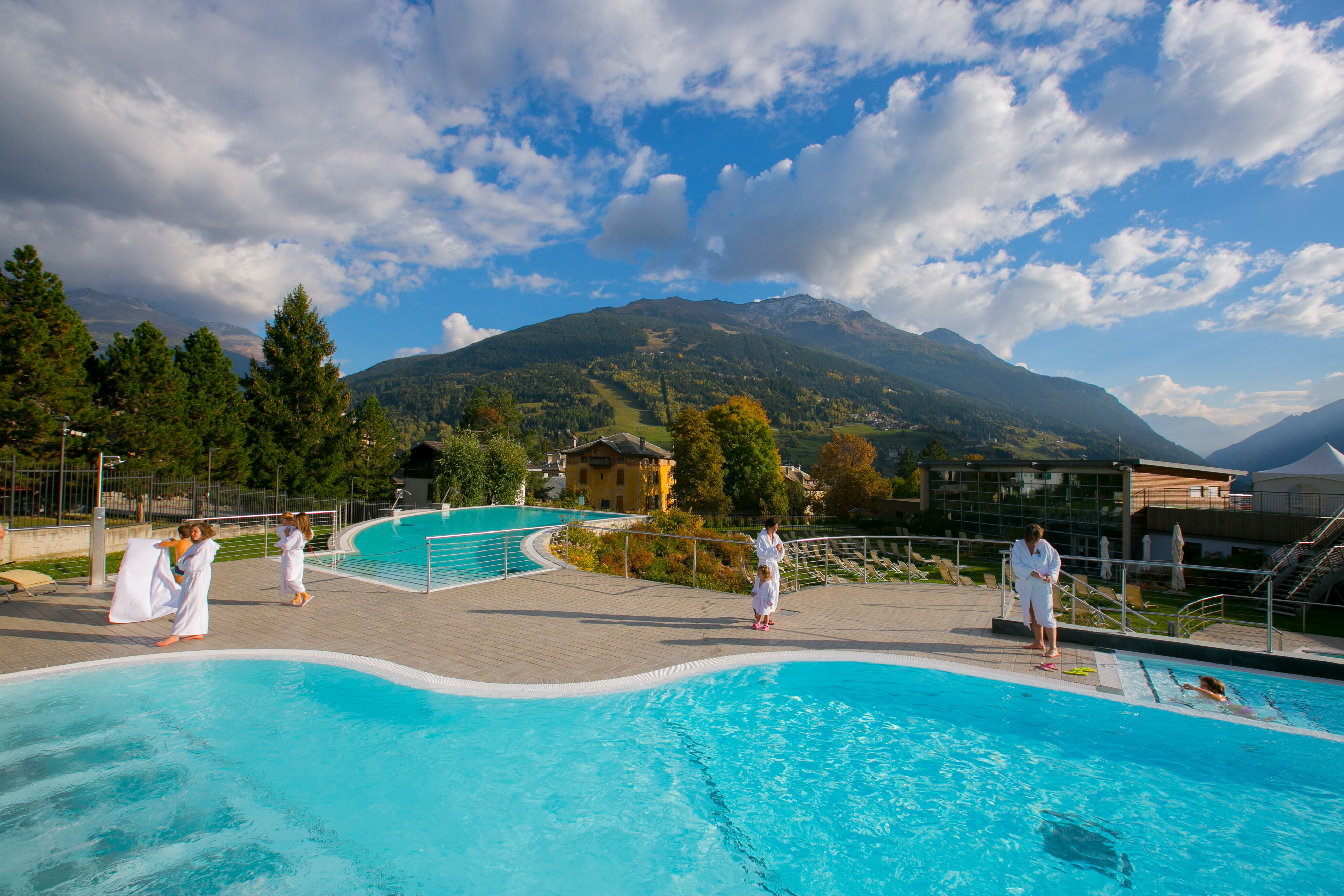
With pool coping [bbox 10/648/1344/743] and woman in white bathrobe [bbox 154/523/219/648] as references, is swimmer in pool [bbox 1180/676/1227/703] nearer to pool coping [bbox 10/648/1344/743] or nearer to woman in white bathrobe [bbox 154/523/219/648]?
pool coping [bbox 10/648/1344/743]

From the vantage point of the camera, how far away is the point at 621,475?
5656cm

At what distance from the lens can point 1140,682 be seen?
628 cm

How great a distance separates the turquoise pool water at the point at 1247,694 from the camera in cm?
566

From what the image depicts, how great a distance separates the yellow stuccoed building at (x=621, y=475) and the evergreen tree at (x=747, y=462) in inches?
327

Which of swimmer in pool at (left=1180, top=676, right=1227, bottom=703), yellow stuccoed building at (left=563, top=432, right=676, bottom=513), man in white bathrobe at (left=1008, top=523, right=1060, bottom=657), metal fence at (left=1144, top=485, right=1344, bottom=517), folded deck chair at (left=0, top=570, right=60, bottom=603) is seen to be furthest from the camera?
yellow stuccoed building at (left=563, top=432, right=676, bottom=513)

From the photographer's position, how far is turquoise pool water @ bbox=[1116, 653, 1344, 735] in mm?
5664

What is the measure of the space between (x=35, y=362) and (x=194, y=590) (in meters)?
17.5

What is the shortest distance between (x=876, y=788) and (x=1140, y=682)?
3.52 m

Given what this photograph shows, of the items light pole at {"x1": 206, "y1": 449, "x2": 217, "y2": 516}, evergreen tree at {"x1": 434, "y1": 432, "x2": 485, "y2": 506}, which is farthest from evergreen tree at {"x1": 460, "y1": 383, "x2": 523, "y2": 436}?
light pole at {"x1": 206, "y1": 449, "x2": 217, "y2": 516}

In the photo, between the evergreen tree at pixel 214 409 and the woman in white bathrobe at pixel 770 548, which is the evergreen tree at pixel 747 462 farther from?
the woman in white bathrobe at pixel 770 548

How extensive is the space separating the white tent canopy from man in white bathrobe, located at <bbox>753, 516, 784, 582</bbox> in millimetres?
39942

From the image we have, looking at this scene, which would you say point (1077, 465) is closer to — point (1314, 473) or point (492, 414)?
point (1314, 473)

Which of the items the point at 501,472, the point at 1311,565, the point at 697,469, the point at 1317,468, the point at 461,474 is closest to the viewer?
the point at 1311,565

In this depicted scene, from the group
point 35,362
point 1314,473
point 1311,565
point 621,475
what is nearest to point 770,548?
point 1311,565
